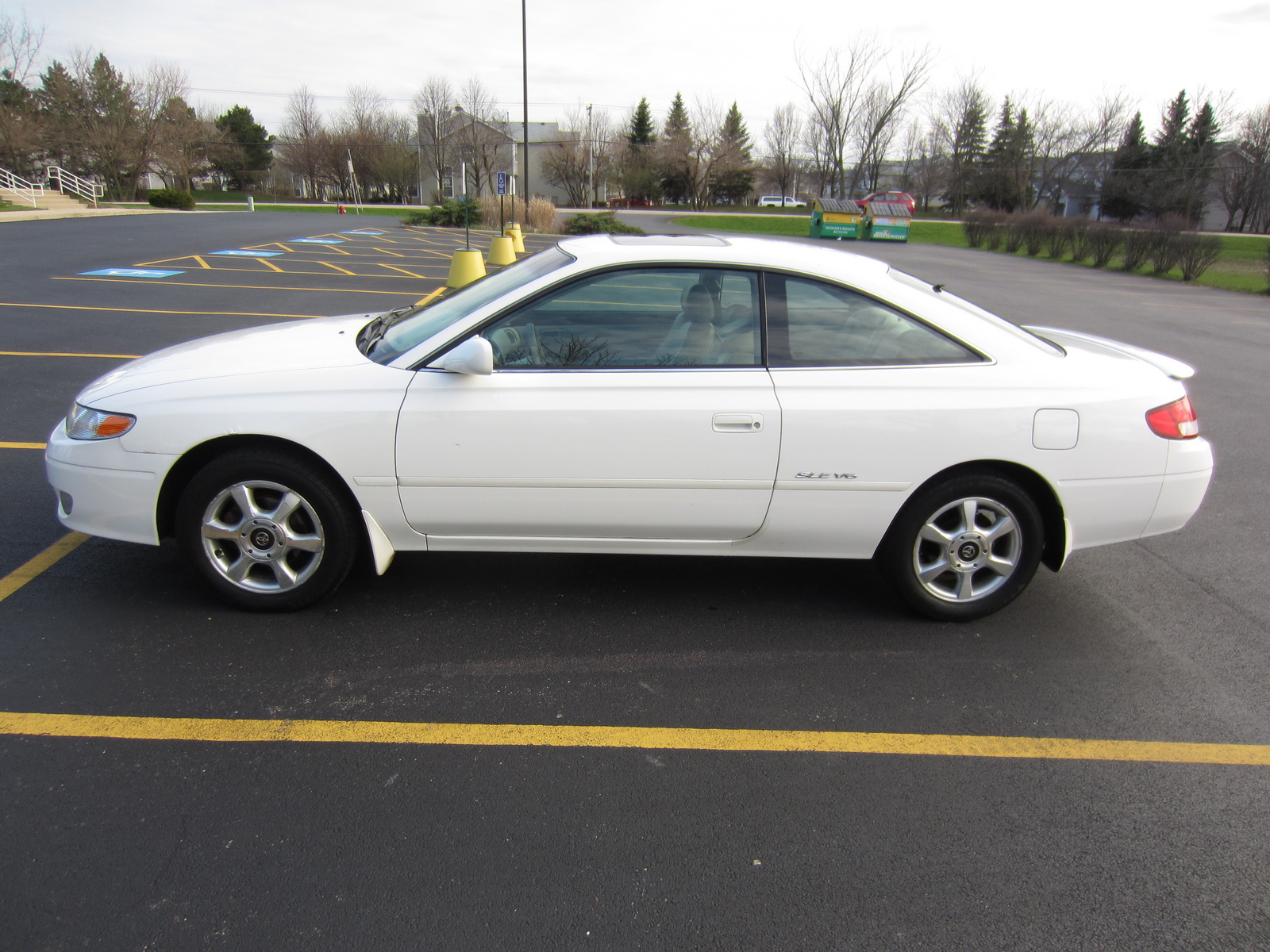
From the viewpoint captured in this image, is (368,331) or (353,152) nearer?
(368,331)

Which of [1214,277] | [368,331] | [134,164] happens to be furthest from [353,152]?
[368,331]

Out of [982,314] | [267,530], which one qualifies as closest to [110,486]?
[267,530]

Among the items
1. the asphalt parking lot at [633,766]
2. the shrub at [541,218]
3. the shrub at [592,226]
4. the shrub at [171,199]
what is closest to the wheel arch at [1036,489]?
the asphalt parking lot at [633,766]

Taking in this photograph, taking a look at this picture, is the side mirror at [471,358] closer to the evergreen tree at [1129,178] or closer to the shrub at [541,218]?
the shrub at [541,218]

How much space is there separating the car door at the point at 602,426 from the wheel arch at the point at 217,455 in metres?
0.29

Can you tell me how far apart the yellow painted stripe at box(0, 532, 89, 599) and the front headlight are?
0.61 m

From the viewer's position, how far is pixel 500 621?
3.56 meters

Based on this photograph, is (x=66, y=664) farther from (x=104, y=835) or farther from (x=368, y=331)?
(x=368, y=331)

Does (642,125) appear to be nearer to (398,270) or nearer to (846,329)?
(398,270)

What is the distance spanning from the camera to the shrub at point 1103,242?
26741 millimetres

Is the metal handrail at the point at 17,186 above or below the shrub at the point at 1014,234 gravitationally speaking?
above

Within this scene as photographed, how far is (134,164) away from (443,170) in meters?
23.8

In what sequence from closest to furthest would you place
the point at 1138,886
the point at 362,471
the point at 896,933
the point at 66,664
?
the point at 896,933, the point at 1138,886, the point at 66,664, the point at 362,471

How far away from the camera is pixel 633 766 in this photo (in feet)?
8.84
